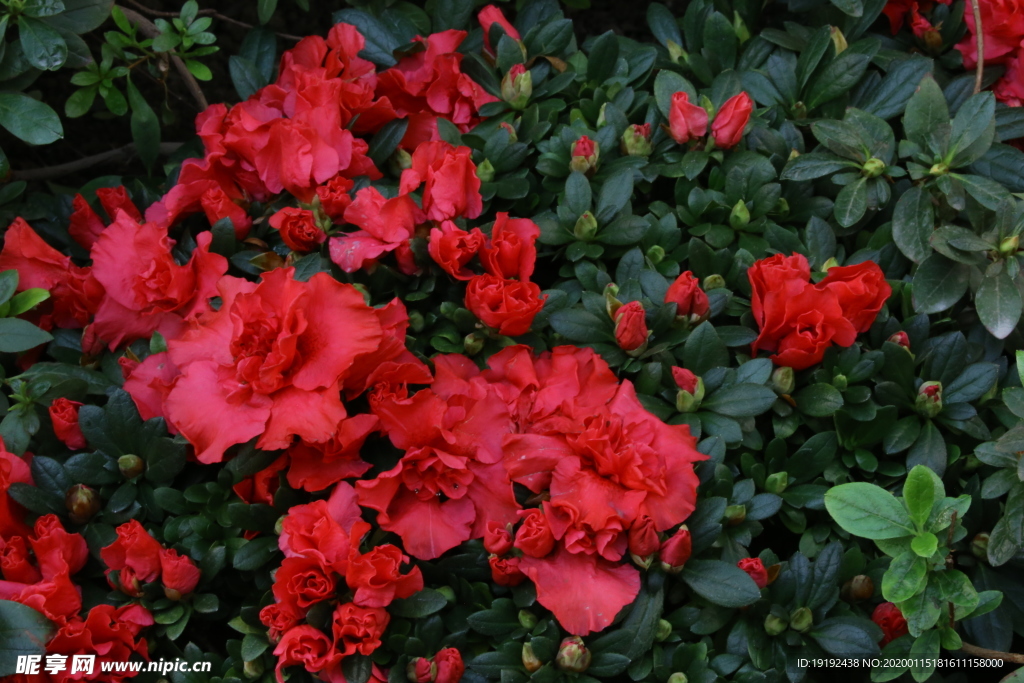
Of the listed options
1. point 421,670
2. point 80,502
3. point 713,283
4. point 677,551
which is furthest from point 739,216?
point 80,502

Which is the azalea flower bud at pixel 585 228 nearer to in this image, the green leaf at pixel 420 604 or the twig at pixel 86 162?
the green leaf at pixel 420 604

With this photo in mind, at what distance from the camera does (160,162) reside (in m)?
2.56

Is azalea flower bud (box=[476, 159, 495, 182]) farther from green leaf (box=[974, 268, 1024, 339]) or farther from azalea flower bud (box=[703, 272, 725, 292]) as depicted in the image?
green leaf (box=[974, 268, 1024, 339])

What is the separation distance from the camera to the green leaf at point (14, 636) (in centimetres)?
133

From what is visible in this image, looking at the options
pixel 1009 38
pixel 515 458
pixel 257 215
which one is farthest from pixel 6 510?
pixel 1009 38

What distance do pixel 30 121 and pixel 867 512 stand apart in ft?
5.35

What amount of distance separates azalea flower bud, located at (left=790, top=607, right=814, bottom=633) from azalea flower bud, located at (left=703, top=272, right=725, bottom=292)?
57 centimetres

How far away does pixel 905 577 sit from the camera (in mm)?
1308

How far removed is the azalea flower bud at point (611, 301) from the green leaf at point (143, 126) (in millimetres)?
1110

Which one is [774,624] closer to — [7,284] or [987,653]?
[987,653]

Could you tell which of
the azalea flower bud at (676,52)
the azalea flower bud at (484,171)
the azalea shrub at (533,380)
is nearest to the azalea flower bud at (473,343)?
the azalea shrub at (533,380)

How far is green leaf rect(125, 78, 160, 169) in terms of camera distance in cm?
198

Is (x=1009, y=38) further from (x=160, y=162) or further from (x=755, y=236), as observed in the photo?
(x=160, y=162)

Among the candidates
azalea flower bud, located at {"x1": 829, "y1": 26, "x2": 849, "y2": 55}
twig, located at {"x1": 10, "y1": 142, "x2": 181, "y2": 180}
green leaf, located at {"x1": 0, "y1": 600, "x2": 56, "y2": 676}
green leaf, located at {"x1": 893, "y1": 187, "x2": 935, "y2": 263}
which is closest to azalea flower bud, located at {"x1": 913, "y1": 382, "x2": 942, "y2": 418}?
green leaf, located at {"x1": 893, "y1": 187, "x2": 935, "y2": 263}
